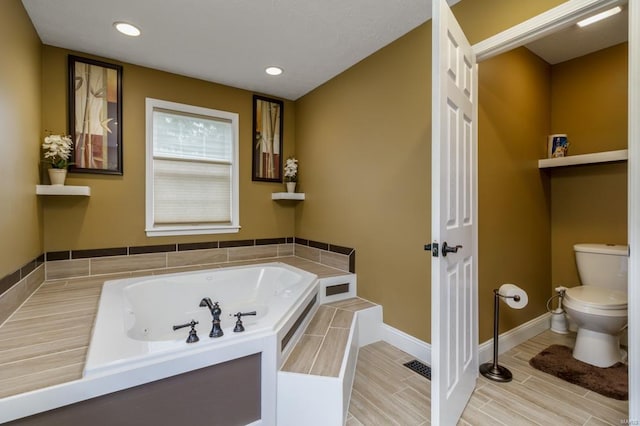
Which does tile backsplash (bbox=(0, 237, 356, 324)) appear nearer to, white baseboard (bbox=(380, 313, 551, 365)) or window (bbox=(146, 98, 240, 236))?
window (bbox=(146, 98, 240, 236))

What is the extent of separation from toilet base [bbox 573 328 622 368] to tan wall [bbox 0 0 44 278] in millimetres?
3658

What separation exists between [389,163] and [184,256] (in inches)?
87.0

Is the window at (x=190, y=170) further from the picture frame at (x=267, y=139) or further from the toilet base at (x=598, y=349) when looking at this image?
the toilet base at (x=598, y=349)

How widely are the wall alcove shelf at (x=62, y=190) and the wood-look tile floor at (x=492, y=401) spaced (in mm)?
2520

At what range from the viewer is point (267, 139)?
3504mm

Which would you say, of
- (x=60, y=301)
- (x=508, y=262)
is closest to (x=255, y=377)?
(x=60, y=301)

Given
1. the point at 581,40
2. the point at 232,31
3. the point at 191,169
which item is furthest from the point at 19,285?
the point at 581,40

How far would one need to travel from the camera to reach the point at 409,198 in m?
2.22

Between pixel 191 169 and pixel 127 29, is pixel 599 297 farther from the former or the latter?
pixel 127 29

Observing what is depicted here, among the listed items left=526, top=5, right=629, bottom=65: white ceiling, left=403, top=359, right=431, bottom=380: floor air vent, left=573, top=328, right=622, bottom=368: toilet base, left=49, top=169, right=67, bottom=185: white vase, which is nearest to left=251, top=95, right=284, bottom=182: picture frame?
left=49, top=169, right=67, bottom=185: white vase

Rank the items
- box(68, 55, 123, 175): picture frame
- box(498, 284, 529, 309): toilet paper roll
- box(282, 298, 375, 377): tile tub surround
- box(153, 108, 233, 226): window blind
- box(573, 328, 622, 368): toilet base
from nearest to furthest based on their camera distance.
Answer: box(282, 298, 375, 377): tile tub surround < box(498, 284, 529, 309): toilet paper roll < box(573, 328, 622, 368): toilet base < box(68, 55, 123, 175): picture frame < box(153, 108, 233, 226): window blind

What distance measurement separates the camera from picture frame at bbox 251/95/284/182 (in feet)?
11.2

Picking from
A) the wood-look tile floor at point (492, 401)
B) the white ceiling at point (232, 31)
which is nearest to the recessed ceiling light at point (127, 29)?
the white ceiling at point (232, 31)

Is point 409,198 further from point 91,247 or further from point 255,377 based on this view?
point 91,247
